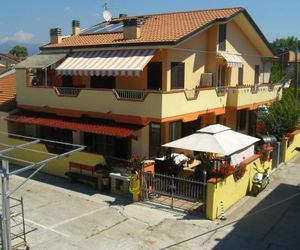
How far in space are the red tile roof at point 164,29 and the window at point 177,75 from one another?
2025mm

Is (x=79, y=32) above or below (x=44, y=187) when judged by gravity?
above

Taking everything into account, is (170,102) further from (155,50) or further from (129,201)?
(129,201)

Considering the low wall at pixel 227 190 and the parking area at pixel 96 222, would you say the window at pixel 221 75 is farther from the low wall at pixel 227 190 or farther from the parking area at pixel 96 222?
the parking area at pixel 96 222

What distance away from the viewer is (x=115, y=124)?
24891 mm

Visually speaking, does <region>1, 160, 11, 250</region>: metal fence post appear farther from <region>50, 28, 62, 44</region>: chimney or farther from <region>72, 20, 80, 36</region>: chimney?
<region>72, 20, 80, 36</region>: chimney

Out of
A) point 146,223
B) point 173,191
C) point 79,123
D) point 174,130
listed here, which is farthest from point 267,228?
point 79,123

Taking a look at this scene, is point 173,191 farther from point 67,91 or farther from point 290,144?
point 290,144

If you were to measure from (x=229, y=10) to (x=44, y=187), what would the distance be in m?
17.9

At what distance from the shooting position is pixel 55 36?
106ft

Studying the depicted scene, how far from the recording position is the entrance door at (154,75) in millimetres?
26000

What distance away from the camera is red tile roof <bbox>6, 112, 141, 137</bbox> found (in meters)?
23.9

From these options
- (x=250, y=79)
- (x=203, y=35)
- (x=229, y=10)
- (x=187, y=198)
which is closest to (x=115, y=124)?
(x=187, y=198)

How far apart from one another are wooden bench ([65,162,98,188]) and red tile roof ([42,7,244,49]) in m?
7.90

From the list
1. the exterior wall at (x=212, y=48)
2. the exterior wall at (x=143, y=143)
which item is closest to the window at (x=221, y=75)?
the exterior wall at (x=212, y=48)
